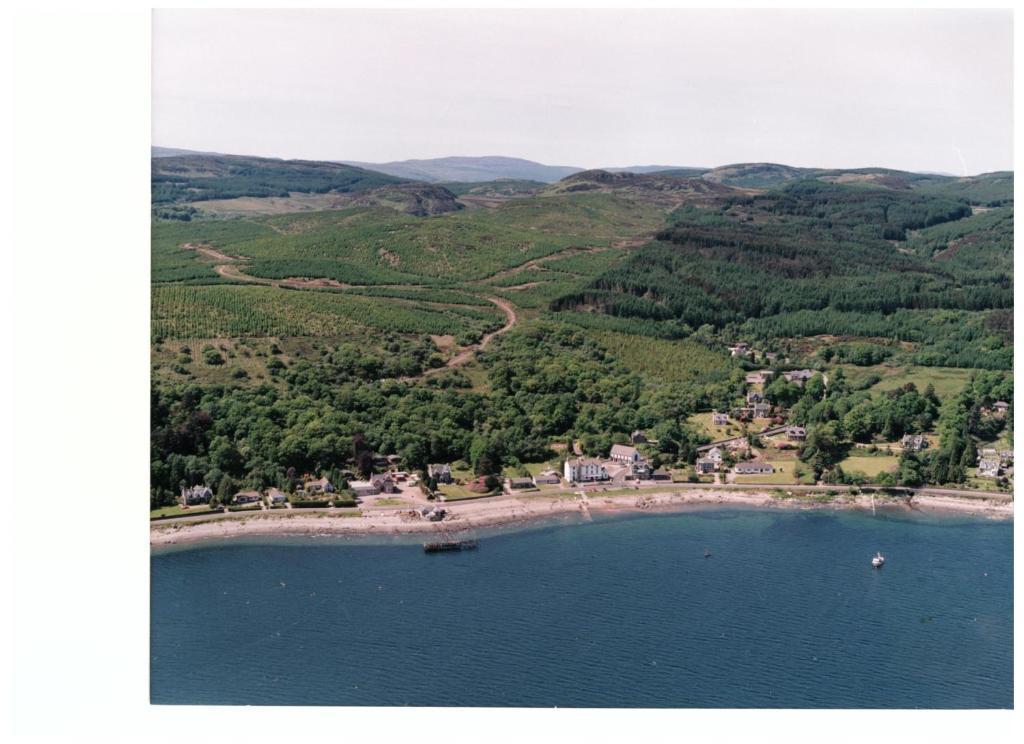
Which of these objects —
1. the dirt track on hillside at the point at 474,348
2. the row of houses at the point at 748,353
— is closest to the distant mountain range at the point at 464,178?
the dirt track on hillside at the point at 474,348

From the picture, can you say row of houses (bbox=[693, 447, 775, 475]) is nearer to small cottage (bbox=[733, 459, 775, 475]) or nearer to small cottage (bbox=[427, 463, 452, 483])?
small cottage (bbox=[733, 459, 775, 475])

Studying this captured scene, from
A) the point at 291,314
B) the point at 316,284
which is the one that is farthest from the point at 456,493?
the point at 316,284

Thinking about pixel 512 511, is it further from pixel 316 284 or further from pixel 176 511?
pixel 316 284

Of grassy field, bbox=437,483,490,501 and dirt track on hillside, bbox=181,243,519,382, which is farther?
dirt track on hillside, bbox=181,243,519,382

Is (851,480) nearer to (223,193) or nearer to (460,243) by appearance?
(460,243)

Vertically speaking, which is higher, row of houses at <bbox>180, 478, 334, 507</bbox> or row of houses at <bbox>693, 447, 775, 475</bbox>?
row of houses at <bbox>693, 447, 775, 475</bbox>

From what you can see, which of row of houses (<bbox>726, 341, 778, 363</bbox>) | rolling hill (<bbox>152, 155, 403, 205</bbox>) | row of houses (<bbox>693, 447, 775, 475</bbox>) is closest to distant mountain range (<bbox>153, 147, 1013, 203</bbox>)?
rolling hill (<bbox>152, 155, 403, 205</bbox>)
